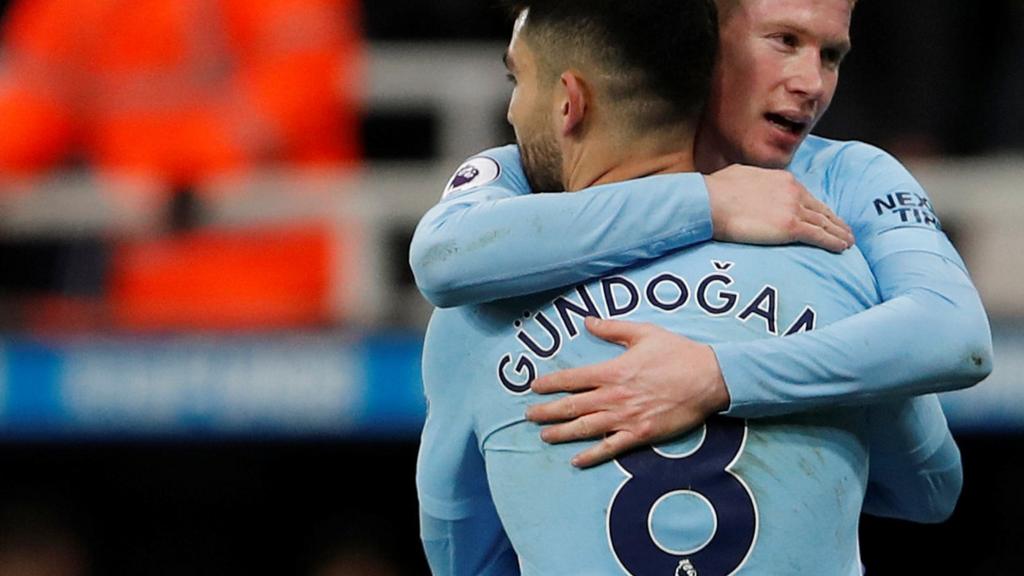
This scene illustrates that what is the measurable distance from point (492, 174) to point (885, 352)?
1.71 ft

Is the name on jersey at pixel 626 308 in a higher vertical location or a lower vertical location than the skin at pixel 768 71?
lower

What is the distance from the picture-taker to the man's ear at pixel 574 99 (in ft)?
7.21

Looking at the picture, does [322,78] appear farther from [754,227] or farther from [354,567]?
[754,227]

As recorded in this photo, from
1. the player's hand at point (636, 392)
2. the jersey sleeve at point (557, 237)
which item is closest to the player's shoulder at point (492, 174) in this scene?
the jersey sleeve at point (557, 237)

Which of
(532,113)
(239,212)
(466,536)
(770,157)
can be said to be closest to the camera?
(532,113)

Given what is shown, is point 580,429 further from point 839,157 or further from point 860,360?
point 839,157

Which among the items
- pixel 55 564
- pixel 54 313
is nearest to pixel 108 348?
pixel 54 313

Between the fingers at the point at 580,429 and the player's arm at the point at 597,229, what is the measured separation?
151 millimetres

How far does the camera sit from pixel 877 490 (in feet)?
7.88

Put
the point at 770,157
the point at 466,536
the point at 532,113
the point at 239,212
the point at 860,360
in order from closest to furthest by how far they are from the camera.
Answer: the point at 860,360 → the point at 532,113 → the point at 466,536 → the point at 770,157 → the point at 239,212

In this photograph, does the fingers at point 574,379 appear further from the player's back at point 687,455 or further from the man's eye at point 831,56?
the man's eye at point 831,56

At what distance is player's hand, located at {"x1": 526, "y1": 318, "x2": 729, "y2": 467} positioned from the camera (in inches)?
83.7

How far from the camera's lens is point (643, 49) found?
7.16 feet

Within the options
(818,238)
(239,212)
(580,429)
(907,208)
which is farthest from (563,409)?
(239,212)
